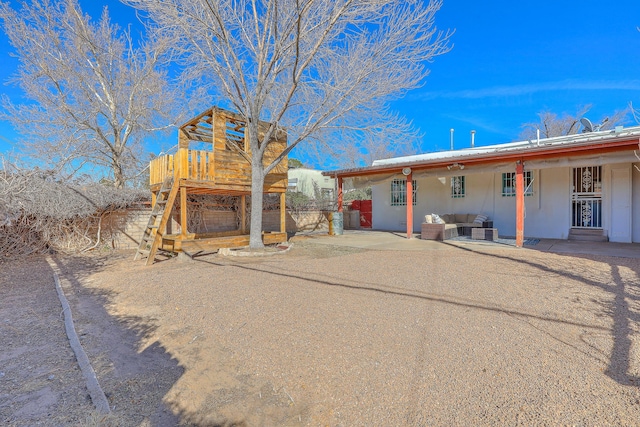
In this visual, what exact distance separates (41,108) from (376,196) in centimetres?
1396

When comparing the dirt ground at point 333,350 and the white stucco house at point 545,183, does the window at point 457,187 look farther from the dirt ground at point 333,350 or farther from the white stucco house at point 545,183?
the dirt ground at point 333,350

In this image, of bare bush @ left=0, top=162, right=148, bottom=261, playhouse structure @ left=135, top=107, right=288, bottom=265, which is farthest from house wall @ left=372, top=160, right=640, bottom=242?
bare bush @ left=0, top=162, right=148, bottom=261

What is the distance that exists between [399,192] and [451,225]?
13.1 ft

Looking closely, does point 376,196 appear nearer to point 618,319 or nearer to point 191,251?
point 191,251

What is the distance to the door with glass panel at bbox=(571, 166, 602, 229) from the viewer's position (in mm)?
9930

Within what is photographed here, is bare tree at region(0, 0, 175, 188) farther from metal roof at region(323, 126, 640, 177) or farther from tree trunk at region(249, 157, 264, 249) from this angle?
metal roof at region(323, 126, 640, 177)

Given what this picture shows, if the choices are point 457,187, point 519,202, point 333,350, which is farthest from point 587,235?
point 333,350

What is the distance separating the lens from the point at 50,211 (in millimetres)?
8070

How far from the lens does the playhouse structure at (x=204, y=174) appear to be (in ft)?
25.4

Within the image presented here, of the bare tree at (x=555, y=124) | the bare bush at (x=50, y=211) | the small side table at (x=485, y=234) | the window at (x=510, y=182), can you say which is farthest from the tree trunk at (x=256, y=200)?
the bare tree at (x=555, y=124)

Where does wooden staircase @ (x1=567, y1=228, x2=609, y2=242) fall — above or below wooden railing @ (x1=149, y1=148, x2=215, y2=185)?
below

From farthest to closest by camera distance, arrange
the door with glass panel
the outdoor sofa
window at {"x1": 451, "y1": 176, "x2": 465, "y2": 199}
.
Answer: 1. window at {"x1": 451, "y1": 176, "x2": 465, "y2": 199}
2. the outdoor sofa
3. the door with glass panel

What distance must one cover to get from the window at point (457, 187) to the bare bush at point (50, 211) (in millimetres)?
11889

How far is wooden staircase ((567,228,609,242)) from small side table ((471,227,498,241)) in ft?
8.19
